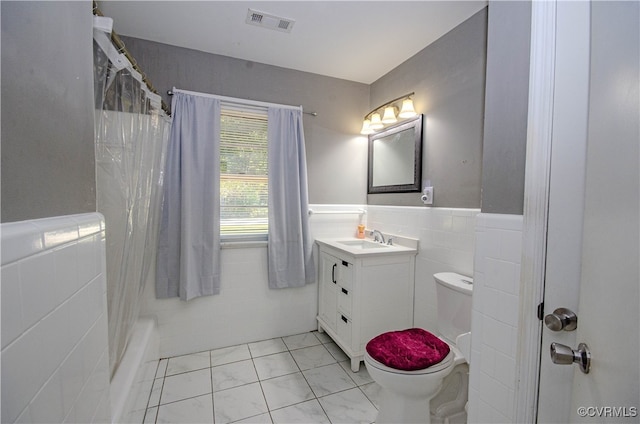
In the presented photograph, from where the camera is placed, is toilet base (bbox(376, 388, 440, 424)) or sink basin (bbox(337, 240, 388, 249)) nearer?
toilet base (bbox(376, 388, 440, 424))

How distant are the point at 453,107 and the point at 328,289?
1.73m

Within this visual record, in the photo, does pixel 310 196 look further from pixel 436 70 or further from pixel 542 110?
pixel 542 110

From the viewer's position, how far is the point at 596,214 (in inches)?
25.6

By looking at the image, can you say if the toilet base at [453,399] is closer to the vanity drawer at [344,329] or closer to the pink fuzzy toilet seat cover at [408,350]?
the pink fuzzy toilet seat cover at [408,350]

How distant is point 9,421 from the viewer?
397mm

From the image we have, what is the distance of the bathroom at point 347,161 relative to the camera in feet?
1.75

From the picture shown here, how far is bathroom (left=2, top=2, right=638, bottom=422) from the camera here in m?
0.53

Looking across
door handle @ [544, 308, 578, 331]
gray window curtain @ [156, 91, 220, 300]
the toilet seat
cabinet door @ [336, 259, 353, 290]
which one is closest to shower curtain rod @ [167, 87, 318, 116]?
gray window curtain @ [156, 91, 220, 300]

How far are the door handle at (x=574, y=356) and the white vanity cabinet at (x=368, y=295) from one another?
127 centimetres

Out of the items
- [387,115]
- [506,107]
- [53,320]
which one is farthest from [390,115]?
[53,320]

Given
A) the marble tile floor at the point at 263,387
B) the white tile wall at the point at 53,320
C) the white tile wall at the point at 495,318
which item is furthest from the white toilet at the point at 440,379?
the white tile wall at the point at 53,320

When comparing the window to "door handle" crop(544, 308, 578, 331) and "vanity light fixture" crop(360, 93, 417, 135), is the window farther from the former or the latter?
"door handle" crop(544, 308, 578, 331)

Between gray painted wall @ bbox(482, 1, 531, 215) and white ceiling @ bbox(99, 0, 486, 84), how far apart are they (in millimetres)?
929

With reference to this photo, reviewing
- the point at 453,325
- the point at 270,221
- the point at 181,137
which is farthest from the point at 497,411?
the point at 181,137
